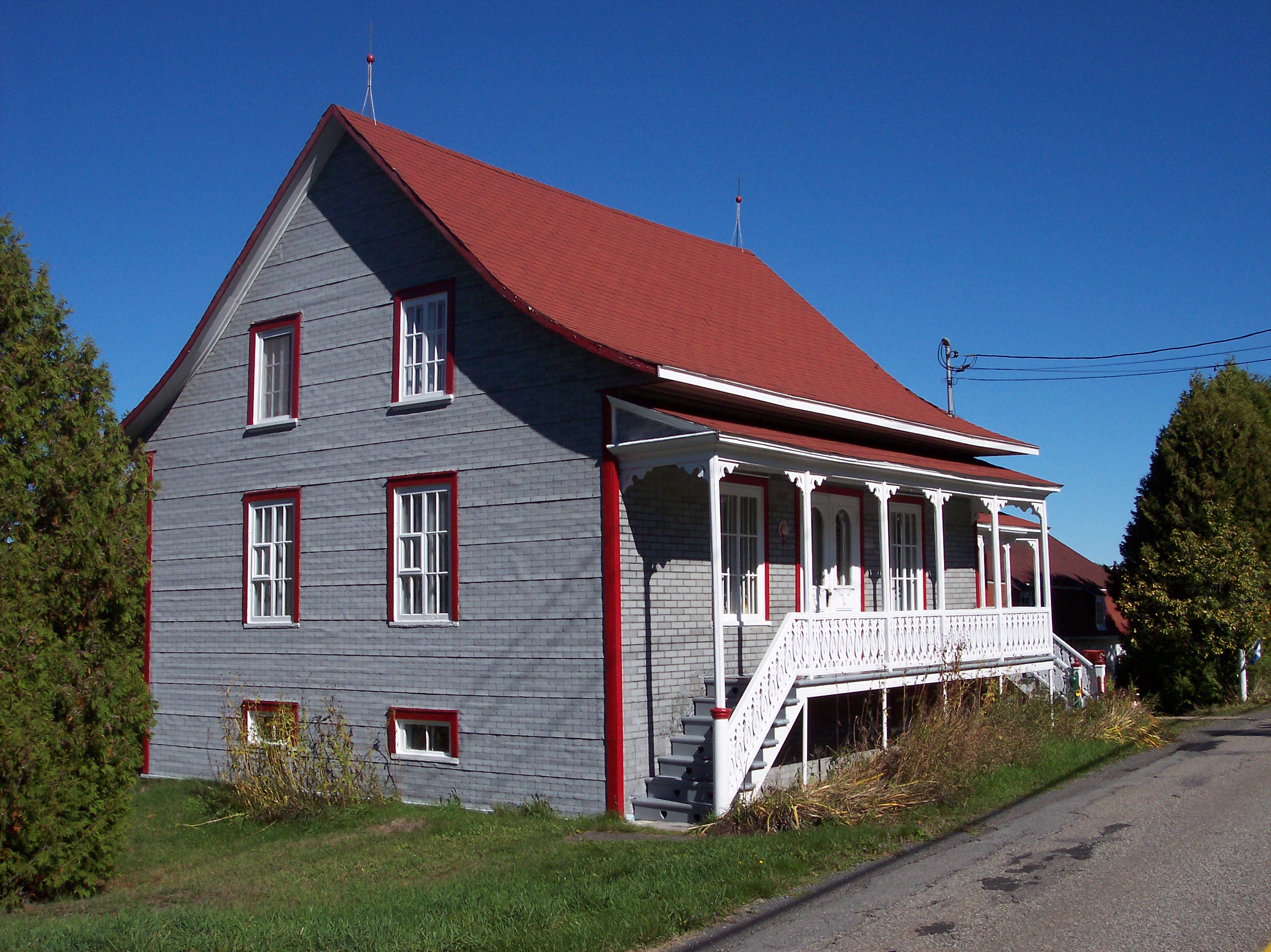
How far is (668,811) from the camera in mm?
12219

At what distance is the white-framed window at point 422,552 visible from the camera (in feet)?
47.7

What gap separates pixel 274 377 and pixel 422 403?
3412 mm

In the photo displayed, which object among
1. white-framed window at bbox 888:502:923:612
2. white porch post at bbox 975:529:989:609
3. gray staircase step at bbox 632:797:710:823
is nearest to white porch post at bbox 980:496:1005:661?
white porch post at bbox 975:529:989:609

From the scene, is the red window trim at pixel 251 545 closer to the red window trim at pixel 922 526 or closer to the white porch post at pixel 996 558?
the red window trim at pixel 922 526

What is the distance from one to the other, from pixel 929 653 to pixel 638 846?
598cm

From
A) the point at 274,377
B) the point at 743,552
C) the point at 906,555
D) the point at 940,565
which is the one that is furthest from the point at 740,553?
the point at 274,377

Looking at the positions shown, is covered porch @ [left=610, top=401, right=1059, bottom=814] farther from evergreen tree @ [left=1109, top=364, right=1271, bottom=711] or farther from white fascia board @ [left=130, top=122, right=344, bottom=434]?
white fascia board @ [left=130, top=122, right=344, bottom=434]

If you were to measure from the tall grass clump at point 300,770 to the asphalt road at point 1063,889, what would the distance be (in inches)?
283

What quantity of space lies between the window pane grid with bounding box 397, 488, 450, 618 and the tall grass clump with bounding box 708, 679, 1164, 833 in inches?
192

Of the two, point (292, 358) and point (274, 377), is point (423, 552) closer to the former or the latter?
point (292, 358)

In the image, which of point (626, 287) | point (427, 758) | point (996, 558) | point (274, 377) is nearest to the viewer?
point (427, 758)

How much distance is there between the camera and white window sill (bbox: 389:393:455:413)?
47.9 ft

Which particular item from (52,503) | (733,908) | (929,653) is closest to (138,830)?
(52,503)

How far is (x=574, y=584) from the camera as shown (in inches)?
518
